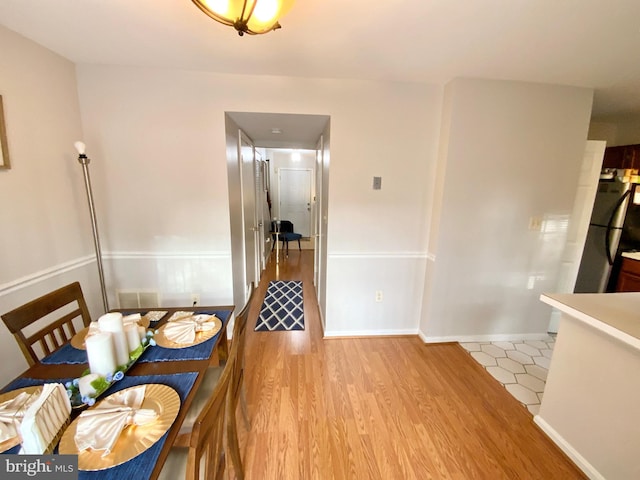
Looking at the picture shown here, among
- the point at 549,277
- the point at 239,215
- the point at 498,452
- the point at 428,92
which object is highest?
the point at 428,92

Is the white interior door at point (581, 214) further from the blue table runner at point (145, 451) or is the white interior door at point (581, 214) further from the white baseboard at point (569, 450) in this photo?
the blue table runner at point (145, 451)

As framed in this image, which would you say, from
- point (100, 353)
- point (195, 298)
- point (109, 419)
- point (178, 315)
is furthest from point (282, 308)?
point (109, 419)

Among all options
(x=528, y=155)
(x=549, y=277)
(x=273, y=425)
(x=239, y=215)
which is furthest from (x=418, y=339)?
(x=239, y=215)

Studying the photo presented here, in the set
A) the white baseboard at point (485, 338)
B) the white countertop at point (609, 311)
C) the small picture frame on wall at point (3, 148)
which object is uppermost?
the small picture frame on wall at point (3, 148)

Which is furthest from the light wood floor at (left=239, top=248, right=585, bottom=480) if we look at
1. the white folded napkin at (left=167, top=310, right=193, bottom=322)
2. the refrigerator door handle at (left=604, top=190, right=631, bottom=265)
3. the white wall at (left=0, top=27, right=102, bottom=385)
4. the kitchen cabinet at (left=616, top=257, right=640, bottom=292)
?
the refrigerator door handle at (left=604, top=190, right=631, bottom=265)

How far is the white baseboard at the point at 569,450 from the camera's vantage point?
1.30 meters

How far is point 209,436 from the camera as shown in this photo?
2.52 feet

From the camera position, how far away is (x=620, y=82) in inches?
78.2

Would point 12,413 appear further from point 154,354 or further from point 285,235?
point 285,235

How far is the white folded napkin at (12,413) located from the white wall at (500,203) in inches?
101

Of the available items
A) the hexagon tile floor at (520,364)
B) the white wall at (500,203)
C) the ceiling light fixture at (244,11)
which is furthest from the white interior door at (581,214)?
the ceiling light fixture at (244,11)

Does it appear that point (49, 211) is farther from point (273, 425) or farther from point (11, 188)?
point (273, 425)

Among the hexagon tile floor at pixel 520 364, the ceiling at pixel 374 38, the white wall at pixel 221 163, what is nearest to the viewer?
the ceiling at pixel 374 38

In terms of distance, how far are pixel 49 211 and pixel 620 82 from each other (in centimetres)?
445
